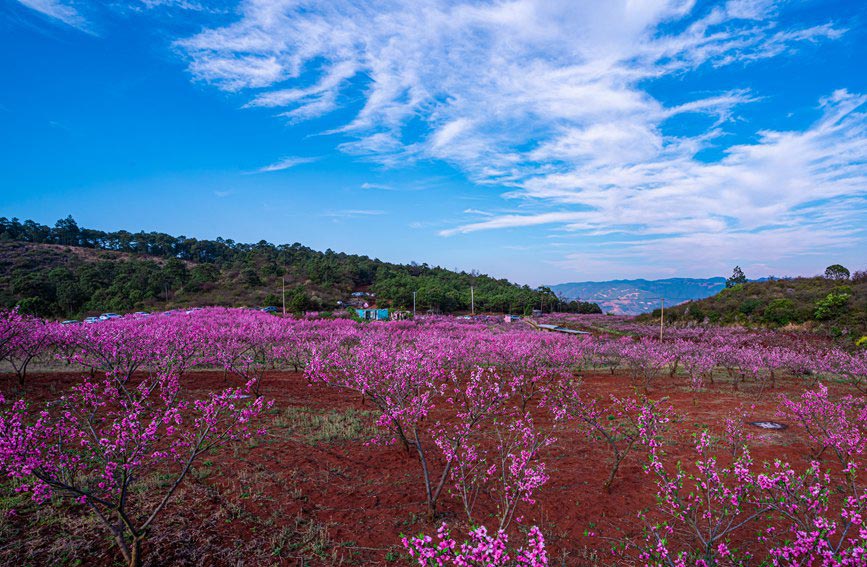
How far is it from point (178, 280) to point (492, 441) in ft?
239

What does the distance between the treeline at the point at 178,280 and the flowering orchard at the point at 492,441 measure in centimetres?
4149

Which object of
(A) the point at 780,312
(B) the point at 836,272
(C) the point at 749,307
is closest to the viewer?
(A) the point at 780,312

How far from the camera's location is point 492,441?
10836 mm

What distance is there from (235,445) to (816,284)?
7470 centimetres

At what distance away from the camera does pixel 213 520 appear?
6504mm

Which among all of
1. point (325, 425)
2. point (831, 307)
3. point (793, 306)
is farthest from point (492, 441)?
point (793, 306)

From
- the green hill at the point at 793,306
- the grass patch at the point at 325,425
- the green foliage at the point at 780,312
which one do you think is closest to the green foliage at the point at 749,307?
the green hill at the point at 793,306

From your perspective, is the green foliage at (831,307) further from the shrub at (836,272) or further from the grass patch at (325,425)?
the grass patch at (325,425)

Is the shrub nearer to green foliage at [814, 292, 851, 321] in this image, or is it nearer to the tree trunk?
green foliage at [814, 292, 851, 321]

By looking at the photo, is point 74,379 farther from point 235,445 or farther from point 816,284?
point 816,284

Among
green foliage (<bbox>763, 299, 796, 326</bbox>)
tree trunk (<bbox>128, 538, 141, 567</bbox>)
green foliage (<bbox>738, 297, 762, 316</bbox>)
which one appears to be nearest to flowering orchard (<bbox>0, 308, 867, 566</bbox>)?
tree trunk (<bbox>128, 538, 141, 567</bbox>)

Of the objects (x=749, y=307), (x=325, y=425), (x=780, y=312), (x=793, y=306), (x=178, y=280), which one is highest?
(x=178, y=280)

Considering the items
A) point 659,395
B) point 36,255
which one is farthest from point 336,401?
point 36,255

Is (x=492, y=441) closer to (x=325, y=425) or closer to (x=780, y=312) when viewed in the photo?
(x=325, y=425)
